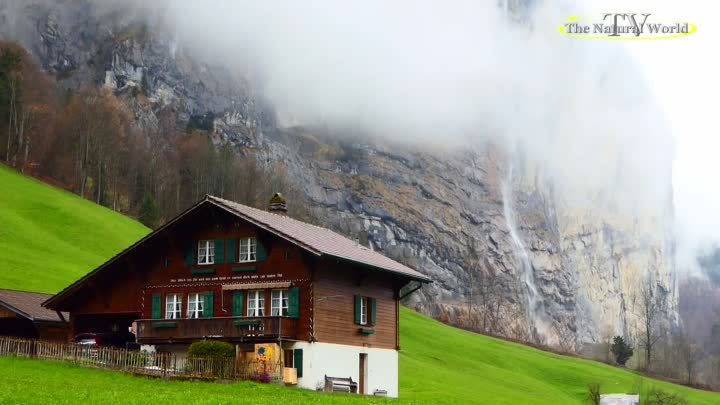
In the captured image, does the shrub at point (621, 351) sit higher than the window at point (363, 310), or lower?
lower

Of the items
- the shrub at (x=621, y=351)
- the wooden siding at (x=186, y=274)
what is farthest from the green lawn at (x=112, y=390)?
the shrub at (x=621, y=351)

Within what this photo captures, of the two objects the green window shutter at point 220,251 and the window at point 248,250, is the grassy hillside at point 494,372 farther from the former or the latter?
the green window shutter at point 220,251

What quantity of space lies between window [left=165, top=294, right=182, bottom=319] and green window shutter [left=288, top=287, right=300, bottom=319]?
20.8 ft

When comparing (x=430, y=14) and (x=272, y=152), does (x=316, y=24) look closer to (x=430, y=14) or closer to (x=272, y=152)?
(x=430, y=14)

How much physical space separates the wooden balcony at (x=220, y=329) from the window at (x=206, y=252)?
365 centimetres

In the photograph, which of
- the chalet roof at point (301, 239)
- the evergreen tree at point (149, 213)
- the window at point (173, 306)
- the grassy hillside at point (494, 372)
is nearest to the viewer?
the chalet roof at point (301, 239)

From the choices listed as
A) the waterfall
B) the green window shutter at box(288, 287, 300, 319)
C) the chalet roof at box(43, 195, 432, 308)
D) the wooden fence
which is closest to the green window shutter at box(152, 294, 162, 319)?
the chalet roof at box(43, 195, 432, 308)

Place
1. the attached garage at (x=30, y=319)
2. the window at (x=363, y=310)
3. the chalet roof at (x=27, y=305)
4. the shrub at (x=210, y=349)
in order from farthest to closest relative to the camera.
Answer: the attached garage at (x=30, y=319) < the chalet roof at (x=27, y=305) < the window at (x=363, y=310) < the shrub at (x=210, y=349)

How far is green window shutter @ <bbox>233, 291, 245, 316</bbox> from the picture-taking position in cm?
4169

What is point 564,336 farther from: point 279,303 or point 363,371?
point 279,303

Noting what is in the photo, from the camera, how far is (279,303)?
4156 cm

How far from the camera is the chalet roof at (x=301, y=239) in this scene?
40469 millimetres

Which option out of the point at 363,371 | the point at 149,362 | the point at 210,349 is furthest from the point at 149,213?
the point at 149,362

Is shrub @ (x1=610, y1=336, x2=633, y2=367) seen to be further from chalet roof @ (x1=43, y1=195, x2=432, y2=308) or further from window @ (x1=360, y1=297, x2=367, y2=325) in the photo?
window @ (x1=360, y1=297, x2=367, y2=325)
